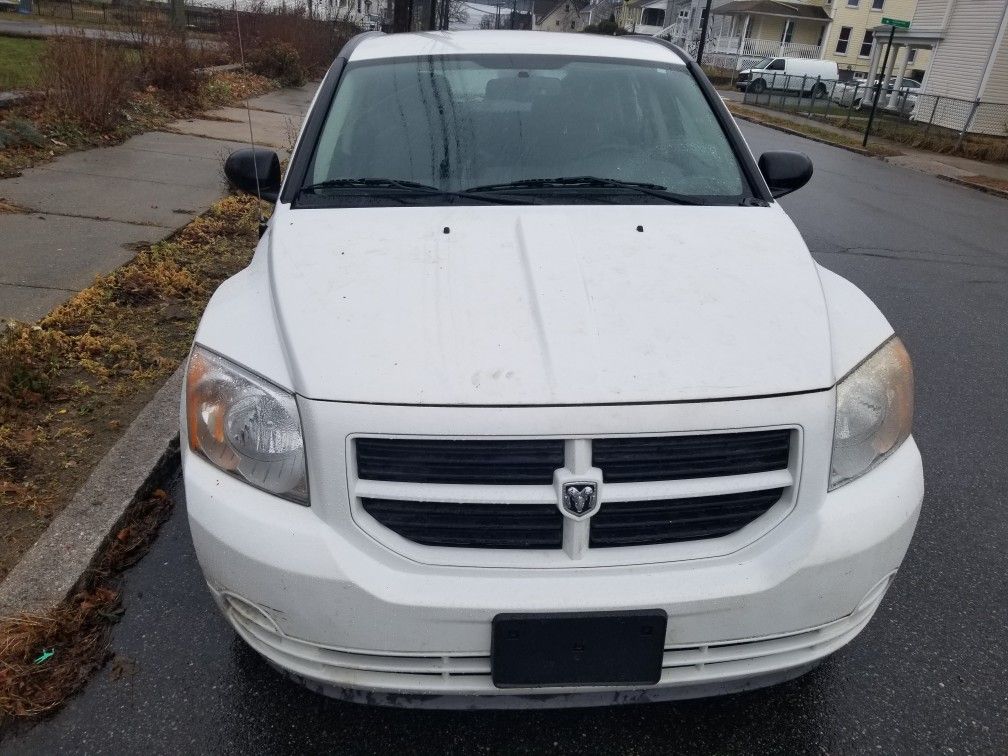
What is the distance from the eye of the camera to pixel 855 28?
53.7 metres

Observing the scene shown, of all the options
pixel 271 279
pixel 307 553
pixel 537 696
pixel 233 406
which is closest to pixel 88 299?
pixel 271 279

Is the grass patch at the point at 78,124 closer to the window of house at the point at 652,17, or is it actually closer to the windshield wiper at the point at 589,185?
the windshield wiper at the point at 589,185

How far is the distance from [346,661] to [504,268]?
114 centimetres

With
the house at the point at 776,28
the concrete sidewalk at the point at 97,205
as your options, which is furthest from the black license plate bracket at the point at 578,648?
the house at the point at 776,28

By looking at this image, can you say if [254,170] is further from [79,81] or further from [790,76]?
[790,76]

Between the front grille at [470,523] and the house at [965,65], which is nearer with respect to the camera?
the front grille at [470,523]

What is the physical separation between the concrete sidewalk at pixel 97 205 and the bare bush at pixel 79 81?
19.0 inches

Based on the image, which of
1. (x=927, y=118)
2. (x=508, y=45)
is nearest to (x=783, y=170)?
(x=508, y=45)

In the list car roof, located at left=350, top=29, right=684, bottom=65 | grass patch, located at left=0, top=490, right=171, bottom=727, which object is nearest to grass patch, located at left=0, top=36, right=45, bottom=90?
car roof, located at left=350, top=29, right=684, bottom=65

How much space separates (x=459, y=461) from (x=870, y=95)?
122ft

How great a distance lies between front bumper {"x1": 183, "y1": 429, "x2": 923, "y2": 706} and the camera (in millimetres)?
1821

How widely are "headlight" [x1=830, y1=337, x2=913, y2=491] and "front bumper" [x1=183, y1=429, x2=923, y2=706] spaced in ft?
0.24

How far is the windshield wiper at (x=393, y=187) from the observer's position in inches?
111

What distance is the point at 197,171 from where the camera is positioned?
861cm
